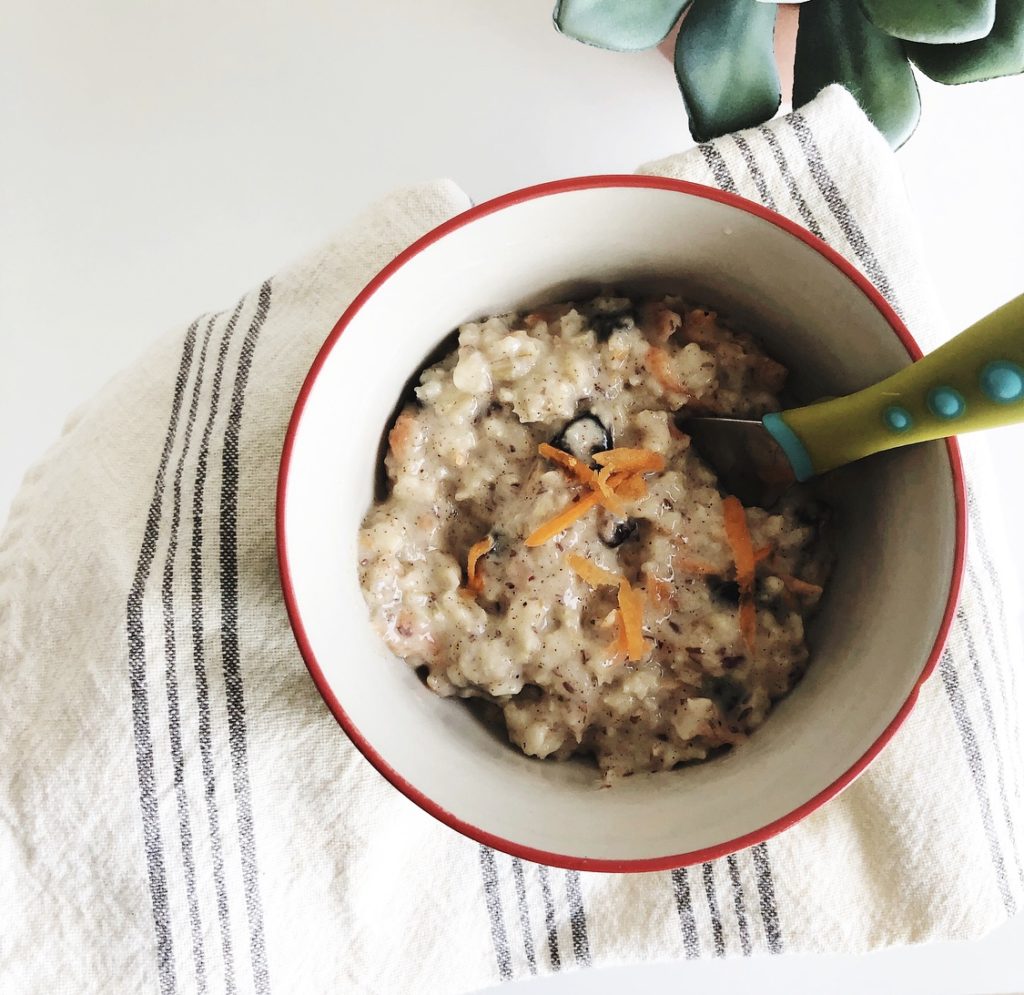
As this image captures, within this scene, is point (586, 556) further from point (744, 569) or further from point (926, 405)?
point (926, 405)

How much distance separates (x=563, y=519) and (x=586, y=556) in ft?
0.14

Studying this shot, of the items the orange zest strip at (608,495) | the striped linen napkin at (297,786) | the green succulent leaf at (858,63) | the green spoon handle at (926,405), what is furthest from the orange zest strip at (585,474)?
the green succulent leaf at (858,63)

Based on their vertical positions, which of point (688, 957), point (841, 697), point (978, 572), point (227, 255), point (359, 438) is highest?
point (227, 255)

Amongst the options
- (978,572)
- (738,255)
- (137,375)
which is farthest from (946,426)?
(137,375)

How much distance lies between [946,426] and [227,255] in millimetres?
783

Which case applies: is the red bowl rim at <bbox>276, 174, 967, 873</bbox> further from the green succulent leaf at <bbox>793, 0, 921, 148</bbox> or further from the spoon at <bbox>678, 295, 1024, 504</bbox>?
the green succulent leaf at <bbox>793, 0, 921, 148</bbox>

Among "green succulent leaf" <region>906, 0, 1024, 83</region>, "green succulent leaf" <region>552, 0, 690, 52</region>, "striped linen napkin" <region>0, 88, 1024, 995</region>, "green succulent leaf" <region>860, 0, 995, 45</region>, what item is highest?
"green succulent leaf" <region>552, 0, 690, 52</region>

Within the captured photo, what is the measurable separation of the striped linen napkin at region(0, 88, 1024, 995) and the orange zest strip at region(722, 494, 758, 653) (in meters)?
0.22

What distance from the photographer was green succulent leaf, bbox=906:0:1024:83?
2.69 feet

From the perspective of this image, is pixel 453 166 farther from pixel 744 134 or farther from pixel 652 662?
pixel 652 662

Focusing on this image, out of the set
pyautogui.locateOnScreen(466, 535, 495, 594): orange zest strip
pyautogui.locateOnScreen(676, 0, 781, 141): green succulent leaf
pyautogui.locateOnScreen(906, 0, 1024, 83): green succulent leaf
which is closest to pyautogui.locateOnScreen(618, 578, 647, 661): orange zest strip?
pyautogui.locateOnScreen(466, 535, 495, 594): orange zest strip

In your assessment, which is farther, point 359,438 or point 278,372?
point 278,372

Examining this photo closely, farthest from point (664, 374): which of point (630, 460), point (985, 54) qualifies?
point (985, 54)

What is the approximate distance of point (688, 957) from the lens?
0.88 m
